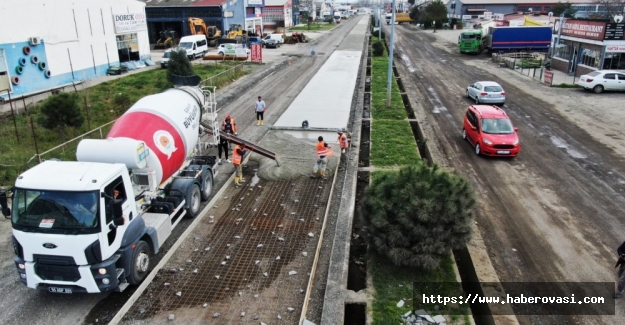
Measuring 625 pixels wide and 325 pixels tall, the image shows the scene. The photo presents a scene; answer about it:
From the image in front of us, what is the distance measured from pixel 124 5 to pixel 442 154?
33255 millimetres

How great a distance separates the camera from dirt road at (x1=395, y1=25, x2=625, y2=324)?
1052 cm

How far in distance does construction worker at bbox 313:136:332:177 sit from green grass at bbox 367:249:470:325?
5275 mm

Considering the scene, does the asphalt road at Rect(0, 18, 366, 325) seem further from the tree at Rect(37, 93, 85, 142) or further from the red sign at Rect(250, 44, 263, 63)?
the tree at Rect(37, 93, 85, 142)

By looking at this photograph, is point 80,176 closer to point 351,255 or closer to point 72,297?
point 72,297

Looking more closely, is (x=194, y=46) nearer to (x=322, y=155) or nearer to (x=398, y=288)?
(x=322, y=155)

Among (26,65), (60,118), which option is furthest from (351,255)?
(26,65)

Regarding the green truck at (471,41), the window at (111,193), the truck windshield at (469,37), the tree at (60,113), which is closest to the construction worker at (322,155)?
the window at (111,193)

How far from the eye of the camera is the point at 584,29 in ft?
117

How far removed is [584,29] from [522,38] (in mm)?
13649

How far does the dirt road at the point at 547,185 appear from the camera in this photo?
414 inches

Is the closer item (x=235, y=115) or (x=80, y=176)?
(x=80, y=176)

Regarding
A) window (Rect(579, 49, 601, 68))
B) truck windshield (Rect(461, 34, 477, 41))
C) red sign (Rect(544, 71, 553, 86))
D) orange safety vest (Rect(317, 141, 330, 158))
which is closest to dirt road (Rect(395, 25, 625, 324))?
red sign (Rect(544, 71, 553, 86))

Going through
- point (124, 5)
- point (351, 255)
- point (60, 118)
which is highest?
point (124, 5)

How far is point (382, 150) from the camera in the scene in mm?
17922
